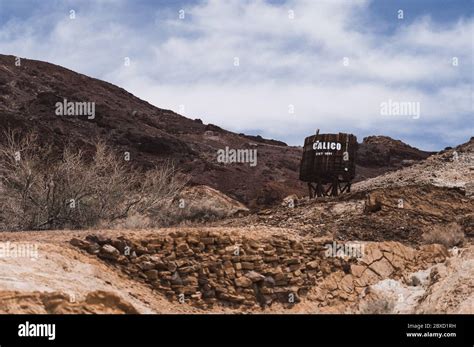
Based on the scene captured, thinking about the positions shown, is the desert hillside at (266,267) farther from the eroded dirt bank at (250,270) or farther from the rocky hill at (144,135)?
the rocky hill at (144,135)

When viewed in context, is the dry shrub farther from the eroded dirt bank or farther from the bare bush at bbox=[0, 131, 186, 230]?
the bare bush at bbox=[0, 131, 186, 230]

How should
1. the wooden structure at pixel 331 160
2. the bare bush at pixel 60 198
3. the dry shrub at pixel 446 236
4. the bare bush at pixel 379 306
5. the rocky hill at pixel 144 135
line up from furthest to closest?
the rocky hill at pixel 144 135, the wooden structure at pixel 331 160, the bare bush at pixel 60 198, the dry shrub at pixel 446 236, the bare bush at pixel 379 306

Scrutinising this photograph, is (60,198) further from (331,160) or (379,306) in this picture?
(331,160)

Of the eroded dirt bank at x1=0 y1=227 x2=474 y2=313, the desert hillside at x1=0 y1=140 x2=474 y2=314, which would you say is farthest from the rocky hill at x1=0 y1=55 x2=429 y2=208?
the eroded dirt bank at x1=0 y1=227 x2=474 y2=313

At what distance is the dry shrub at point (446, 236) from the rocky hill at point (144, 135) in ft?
77.5

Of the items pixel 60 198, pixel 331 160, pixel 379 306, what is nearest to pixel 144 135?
pixel 331 160

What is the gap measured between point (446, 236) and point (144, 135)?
111 feet

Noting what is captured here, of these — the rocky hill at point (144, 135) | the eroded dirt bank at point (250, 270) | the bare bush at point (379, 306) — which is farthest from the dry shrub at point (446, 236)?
the rocky hill at point (144, 135)

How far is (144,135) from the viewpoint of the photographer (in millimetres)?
48438

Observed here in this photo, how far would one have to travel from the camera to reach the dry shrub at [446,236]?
669 inches

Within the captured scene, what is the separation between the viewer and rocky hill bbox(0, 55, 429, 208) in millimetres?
43625

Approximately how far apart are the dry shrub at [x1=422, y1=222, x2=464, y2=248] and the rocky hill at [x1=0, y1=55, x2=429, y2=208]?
23.6m
